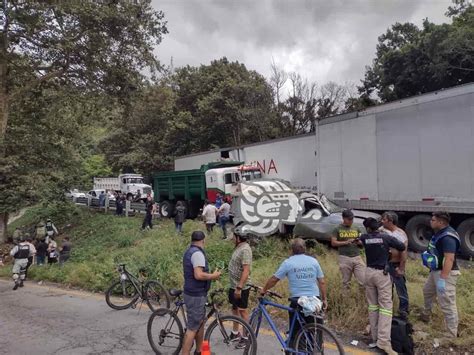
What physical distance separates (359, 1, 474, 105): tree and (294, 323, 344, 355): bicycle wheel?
23.9 metres

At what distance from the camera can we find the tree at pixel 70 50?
16.0 metres

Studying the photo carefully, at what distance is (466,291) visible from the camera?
6742 millimetres

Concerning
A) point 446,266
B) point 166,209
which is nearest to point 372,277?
point 446,266

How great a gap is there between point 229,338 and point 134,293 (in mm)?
3246

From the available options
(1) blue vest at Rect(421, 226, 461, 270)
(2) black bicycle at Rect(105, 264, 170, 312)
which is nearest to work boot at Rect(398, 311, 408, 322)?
(1) blue vest at Rect(421, 226, 461, 270)

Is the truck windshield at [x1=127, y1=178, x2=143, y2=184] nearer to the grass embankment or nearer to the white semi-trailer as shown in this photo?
the grass embankment

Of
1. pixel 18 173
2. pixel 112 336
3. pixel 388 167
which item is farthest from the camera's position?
pixel 18 173

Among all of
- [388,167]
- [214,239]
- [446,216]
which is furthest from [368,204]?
[446,216]

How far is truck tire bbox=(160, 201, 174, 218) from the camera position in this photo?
21344 millimetres

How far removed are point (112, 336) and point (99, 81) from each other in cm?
1514

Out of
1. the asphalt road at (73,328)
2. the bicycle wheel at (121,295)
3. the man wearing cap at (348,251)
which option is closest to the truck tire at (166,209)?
the asphalt road at (73,328)

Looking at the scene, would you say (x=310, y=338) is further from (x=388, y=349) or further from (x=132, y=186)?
(x=132, y=186)

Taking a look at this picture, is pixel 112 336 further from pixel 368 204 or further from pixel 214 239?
pixel 368 204

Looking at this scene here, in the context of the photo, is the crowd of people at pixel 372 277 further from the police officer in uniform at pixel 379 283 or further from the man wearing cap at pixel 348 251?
the man wearing cap at pixel 348 251
